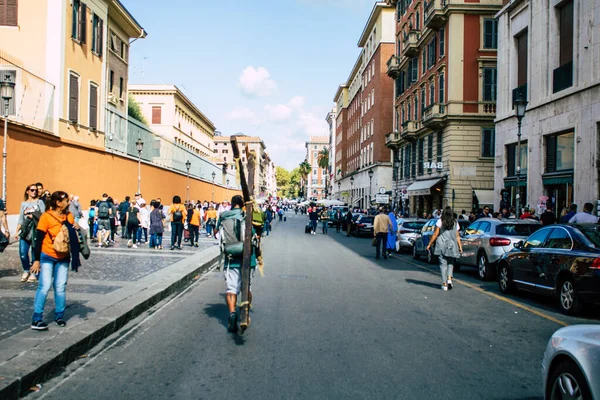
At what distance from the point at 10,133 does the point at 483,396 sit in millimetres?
18155

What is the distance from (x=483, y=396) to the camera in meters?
4.96

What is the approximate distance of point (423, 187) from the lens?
Answer: 39781 millimetres

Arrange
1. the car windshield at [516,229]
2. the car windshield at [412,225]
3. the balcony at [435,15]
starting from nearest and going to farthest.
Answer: the car windshield at [516,229] → the car windshield at [412,225] → the balcony at [435,15]

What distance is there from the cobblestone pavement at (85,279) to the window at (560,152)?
A: 48.2 ft

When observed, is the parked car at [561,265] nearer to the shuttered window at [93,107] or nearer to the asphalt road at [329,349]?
the asphalt road at [329,349]

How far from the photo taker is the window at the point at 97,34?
1158 inches

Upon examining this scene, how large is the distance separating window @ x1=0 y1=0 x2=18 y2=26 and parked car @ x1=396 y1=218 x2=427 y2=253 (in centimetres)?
1903

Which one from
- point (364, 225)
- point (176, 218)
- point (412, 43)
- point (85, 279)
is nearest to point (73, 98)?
point (176, 218)

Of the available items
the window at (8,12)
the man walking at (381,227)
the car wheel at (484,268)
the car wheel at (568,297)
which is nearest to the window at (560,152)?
the man walking at (381,227)

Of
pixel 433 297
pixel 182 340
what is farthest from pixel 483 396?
pixel 433 297

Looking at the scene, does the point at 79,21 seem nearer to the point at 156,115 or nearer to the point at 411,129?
the point at 411,129

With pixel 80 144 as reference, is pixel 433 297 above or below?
below

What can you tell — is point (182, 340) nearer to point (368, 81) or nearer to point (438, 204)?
point (438, 204)

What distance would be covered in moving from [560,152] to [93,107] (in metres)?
21.7
